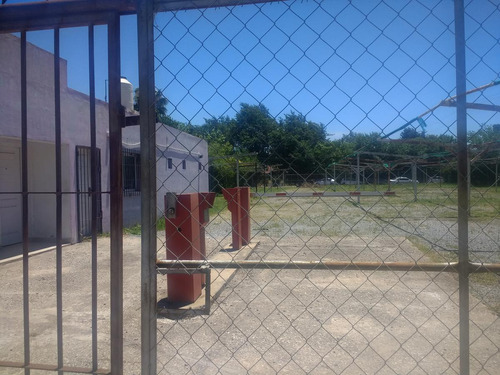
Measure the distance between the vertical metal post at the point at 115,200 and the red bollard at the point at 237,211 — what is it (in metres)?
5.71

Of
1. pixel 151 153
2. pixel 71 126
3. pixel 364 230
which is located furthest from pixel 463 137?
pixel 364 230

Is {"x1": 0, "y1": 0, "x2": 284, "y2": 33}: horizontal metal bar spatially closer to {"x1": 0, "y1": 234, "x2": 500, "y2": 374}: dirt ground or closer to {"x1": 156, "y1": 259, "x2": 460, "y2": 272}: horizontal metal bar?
{"x1": 156, "y1": 259, "x2": 460, "y2": 272}: horizontal metal bar

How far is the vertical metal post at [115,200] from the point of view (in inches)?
84.0

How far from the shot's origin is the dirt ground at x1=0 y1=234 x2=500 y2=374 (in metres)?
3.43

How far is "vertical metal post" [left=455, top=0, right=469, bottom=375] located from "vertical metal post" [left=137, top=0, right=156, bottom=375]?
4.30 ft

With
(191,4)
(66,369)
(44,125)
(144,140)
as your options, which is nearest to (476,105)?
(191,4)

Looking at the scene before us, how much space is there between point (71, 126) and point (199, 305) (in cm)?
656

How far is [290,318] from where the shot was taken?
4.54m

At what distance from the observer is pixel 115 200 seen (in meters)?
2.19

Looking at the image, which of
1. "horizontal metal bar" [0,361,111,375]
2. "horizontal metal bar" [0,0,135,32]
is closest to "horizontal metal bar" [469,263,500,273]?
"horizontal metal bar" [0,361,111,375]

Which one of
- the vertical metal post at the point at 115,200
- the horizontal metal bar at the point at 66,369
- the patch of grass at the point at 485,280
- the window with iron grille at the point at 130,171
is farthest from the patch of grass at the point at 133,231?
the vertical metal post at the point at 115,200

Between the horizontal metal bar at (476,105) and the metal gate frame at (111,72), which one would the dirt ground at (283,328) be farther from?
the horizontal metal bar at (476,105)

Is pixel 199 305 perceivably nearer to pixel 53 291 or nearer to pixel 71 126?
pixel 53 291

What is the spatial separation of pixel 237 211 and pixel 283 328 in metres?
4.31
